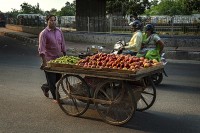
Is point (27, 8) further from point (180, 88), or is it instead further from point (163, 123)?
point (163, 123)

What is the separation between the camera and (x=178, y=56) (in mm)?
16344

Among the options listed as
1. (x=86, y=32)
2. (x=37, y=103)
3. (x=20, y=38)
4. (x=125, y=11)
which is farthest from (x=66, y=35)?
(x=125, y=11)

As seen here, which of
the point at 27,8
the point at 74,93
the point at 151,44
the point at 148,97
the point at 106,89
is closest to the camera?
the point at 106,89

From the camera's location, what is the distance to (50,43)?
293 inches

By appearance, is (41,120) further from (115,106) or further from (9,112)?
(115,106)

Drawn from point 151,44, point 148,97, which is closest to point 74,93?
point 148,97

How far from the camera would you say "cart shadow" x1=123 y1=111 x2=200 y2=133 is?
5.85m

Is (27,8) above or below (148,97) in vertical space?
above

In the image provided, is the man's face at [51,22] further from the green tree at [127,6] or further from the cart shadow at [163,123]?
the green tree at [127,6]

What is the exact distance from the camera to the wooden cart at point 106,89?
5.90m

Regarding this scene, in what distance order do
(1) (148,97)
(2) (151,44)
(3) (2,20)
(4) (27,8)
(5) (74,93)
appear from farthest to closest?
(4) (27,8)
(3) (2,20)
(2) (151,44)
(1) (148,97)
(5) (74,93)

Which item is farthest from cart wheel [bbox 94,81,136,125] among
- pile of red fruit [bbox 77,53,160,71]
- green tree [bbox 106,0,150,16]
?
green tree [bbox 106,0,150,16]

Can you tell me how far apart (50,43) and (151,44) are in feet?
9.42

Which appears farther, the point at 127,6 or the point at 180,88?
the point at 127,6
